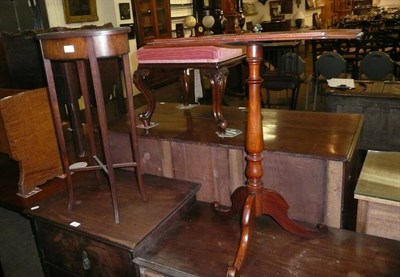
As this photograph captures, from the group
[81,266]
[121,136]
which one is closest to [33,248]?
[81,266]

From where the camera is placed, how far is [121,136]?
1996 millimetres

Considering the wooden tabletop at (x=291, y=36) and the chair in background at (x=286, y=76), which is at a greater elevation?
the wooden tabletop at (x=291, y=36)

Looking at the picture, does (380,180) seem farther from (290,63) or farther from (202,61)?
(290,63)

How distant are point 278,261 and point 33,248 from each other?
5.08 feet

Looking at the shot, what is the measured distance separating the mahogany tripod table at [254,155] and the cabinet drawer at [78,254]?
46cm

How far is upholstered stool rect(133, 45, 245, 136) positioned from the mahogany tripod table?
0.45ft

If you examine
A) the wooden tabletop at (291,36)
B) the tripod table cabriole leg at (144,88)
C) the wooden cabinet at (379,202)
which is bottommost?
the wooden cabinet at (379,202)

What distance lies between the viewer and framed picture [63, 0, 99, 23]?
171 inches

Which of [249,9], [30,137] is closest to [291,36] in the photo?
[30,137]

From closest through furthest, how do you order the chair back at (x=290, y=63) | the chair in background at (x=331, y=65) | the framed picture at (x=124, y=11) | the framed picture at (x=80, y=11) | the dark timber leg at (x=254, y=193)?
1. the dark timber leg at (x=254, y=193)
2. the chair in background at (x=331, y=65)
3. the chair back at (x=290, y=63)
4. the framed picture at (x=80, y=11)
5. the framed picture at (x=124, y=11)

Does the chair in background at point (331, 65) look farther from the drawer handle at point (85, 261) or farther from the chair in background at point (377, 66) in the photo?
the drawer handle at point (85, 261)

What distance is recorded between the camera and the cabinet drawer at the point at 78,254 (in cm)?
139

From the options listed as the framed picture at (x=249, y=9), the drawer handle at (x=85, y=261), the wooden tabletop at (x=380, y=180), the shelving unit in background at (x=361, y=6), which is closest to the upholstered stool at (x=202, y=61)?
the wooden tabletop at (x=380, y=180)

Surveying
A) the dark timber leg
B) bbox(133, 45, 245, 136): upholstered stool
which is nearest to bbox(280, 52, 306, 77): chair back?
bbox(133, 45, 245, 136): upholstered stool
